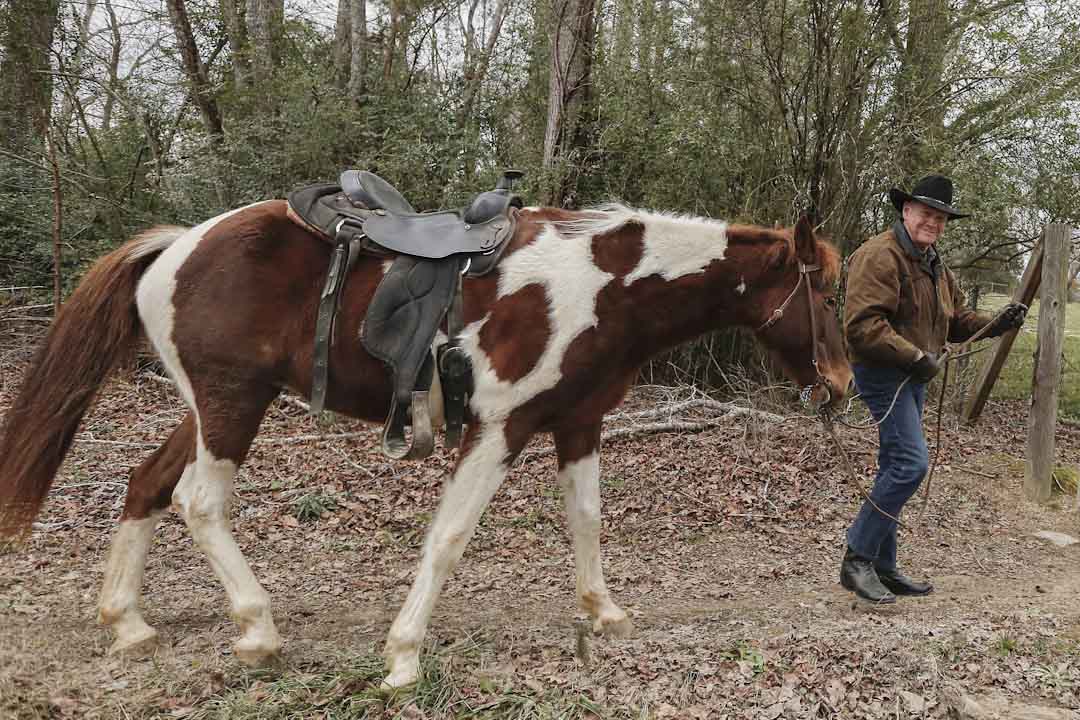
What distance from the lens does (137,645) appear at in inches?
135

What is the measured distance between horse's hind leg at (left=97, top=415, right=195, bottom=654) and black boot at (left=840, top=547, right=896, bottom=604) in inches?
136

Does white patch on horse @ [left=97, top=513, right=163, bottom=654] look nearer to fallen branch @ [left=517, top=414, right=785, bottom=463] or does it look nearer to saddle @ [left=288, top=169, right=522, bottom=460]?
saddle @ [left=288, top=169, right=522, bottom=460]

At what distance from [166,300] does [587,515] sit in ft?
7.13

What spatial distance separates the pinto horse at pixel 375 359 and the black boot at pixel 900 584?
150 centimetres

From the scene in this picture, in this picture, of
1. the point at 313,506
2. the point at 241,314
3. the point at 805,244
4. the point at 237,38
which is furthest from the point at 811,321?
the point at 237,38

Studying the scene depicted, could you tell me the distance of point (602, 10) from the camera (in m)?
9.40

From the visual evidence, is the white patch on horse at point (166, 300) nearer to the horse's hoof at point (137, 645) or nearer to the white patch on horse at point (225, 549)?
the white patch on horse at point (225, 549)

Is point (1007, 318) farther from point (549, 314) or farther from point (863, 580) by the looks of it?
point (549, 314)

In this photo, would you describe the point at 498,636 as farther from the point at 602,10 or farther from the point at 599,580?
the point at 602,10

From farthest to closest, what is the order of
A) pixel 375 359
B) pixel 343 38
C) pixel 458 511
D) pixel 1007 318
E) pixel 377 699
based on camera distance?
pixel 343 38
pixel 1007 318
pixel 375 359
pixel 458 511
pixel 377 699

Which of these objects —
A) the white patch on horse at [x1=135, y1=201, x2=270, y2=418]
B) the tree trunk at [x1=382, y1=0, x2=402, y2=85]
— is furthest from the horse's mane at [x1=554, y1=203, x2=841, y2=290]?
the tree trunk at [x1=382, y1=0, x2=402, y2=85]

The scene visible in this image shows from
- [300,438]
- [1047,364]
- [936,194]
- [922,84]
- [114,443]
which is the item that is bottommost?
[114,443]

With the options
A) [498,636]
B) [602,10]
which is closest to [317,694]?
[498,636]

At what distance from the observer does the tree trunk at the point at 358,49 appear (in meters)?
10.0
